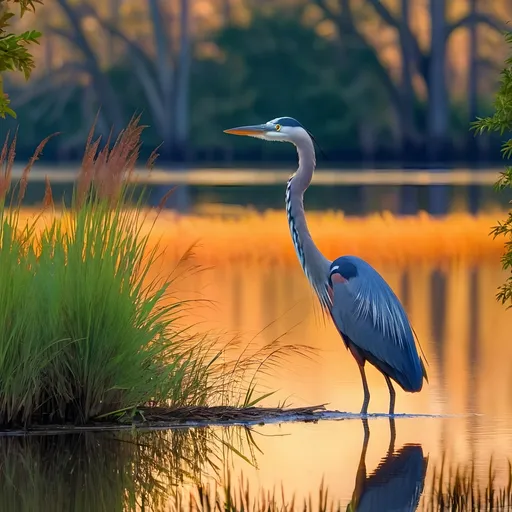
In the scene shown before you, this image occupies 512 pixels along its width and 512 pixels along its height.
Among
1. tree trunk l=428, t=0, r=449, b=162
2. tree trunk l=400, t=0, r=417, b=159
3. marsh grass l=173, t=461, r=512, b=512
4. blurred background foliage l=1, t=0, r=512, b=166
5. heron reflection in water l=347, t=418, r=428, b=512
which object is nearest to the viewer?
marsh grass l=173, t=461, r=512, b=512

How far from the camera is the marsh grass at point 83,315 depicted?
23.7 ft

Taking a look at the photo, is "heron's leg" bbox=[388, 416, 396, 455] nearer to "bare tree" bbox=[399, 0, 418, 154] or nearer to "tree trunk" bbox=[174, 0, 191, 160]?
"tree trunk" bbox=[174, 0, 191, 160]

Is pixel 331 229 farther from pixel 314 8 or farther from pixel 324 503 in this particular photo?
pixel 314 8

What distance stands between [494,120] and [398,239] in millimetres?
13339

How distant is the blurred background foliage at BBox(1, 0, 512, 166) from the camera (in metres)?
50.6

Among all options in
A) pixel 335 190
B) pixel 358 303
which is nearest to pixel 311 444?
pixel 358 303

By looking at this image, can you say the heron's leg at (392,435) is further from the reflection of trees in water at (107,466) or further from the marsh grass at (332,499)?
the marsh grass at (332,499)

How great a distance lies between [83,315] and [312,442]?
1218 mm

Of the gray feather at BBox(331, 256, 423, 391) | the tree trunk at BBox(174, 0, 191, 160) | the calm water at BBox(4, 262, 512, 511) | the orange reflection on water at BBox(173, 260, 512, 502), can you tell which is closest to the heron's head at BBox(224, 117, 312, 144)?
the gray feather at BBox(331, 256, 423, 391)

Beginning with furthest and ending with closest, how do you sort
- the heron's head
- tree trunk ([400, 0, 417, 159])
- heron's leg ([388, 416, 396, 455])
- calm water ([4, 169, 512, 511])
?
tree trunk ([400, 0, 417, 159])
the heron's head
heron's leg ([388, 416, 396, 455])
calm water ([4, 169, 512, 511])

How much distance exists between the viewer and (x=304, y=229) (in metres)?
9.47

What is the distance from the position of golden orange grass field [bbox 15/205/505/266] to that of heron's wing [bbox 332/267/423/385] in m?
8.51

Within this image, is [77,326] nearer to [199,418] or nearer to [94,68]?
[199,418]

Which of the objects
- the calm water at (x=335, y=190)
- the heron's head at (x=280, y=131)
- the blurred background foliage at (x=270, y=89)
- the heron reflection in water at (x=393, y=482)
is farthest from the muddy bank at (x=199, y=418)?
the blurred background foliage at (x=270, y=89)
